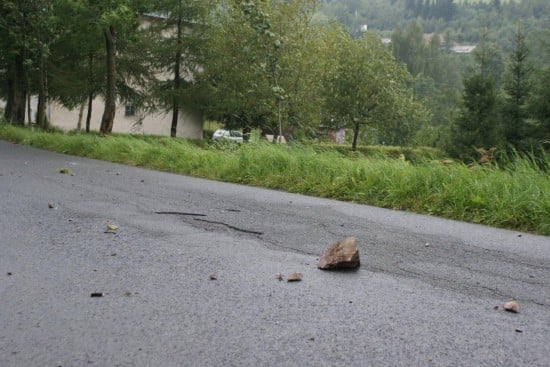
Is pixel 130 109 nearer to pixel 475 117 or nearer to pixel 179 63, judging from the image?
pixel 179 63

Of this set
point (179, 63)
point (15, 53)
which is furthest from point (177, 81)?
point (15, 53)

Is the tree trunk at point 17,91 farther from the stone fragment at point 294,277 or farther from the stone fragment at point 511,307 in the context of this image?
the stone fragment at point 511,307

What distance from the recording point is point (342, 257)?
416cm

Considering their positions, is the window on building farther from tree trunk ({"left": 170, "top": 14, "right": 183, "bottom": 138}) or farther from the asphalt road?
the asphalt road

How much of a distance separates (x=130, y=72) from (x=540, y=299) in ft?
99.9

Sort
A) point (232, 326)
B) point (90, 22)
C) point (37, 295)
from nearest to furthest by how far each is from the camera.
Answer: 1. point (232, 326)
2. point (37, 295)
3. point (90, 22)

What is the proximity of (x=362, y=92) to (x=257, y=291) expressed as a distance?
124 feet

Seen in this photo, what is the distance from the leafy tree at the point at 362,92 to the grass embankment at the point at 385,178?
2731 centimetres

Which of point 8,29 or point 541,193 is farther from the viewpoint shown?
point 8,29

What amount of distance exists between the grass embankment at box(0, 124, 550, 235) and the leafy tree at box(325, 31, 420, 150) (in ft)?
89.6

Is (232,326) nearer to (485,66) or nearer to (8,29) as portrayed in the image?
(8,29)

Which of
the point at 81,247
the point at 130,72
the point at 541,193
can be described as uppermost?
the point at 130,72

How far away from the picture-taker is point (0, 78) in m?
30.6

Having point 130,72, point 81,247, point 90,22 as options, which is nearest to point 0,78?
point 130,72
